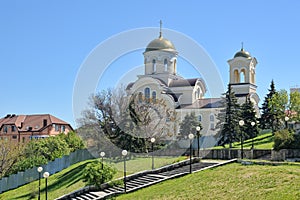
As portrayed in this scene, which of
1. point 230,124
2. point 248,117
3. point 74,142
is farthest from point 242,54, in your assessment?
point 74,142

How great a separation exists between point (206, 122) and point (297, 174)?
30704 mm

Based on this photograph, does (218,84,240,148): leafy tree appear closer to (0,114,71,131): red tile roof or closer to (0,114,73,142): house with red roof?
(0,114,73,142): house with red roof

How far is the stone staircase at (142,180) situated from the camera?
18.6 m

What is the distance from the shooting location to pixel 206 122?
44969 mm

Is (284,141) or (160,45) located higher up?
(160,45)

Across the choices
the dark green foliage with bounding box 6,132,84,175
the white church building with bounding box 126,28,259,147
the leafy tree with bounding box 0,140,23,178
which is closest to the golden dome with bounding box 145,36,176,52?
the white church building with bounding box 126,28,259,147

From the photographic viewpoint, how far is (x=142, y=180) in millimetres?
19844

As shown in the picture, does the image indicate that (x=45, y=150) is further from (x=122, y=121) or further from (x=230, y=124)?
(x=230, y=124)

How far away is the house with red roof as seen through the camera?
57094mm

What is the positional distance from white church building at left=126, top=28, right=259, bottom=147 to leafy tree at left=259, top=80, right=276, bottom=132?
6077mm

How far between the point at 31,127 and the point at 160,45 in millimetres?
21816

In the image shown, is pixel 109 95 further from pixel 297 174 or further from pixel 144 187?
pixel 297 174

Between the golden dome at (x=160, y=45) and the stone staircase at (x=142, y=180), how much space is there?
89.6 ft

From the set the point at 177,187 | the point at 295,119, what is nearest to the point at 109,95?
the point at 295,119
